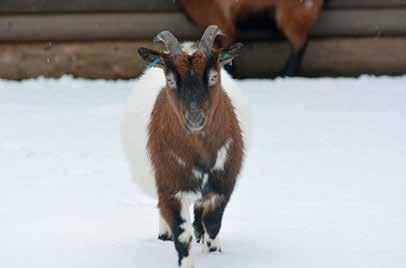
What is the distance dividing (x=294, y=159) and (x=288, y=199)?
1127 mm

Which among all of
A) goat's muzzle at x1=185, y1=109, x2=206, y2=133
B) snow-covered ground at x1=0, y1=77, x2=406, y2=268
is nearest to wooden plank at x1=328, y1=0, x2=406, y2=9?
snow-covered ground at x1=0, y1=77, x2=406, y2=268

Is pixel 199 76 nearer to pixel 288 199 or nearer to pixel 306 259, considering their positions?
pixel 306 259

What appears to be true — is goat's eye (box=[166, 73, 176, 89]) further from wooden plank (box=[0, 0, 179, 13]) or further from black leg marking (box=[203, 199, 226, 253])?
wooden plank (box=[0, 0, 179, 13])

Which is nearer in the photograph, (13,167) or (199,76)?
(199,76)

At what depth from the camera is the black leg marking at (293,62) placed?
9.71 metres

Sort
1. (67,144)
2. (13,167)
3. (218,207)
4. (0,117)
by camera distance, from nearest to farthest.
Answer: (218,207) < (13,167) < (67,144) < (0,117)

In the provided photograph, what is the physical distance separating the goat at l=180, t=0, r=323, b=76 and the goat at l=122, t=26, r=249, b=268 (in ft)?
14.6

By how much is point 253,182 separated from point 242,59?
3.41m

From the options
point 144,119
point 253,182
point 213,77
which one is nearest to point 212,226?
point 144,119

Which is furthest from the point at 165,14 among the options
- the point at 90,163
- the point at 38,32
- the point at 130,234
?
the point at 130,234

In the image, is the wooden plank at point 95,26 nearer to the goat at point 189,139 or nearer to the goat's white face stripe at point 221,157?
the goat at point 189,139

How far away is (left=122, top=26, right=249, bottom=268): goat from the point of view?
176 inches

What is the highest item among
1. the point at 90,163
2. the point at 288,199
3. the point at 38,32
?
the point at 288,199

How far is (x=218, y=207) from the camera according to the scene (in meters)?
4.83
